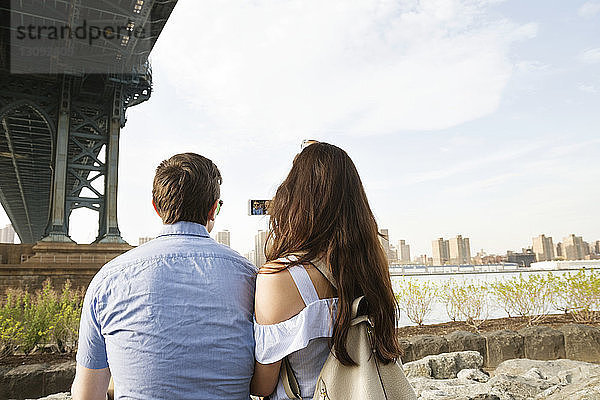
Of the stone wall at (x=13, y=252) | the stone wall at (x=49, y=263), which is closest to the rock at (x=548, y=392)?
the stone wall at (x=49, y=263)

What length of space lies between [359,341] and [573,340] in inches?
215

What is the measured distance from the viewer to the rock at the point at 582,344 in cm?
548

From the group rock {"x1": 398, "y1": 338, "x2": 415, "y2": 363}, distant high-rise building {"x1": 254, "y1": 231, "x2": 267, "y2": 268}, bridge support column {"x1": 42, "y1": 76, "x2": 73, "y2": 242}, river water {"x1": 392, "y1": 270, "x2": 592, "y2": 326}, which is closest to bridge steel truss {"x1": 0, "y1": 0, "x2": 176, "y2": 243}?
bridge support column {"x1": 42, "y1": 76, "x2": 73, "y2": 242}

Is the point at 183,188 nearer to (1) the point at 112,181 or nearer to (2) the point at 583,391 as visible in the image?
(2) the point at 583,391

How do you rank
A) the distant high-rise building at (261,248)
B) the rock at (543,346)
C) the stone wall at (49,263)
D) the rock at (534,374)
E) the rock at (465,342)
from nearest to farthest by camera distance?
the distant high-rise building at (261,248) < the rock at (534,374) < the rock at (465,342) < the rock at (543,346) < the stone wall at (49,263)

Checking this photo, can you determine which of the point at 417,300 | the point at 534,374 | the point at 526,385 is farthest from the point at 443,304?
the point at 526,385

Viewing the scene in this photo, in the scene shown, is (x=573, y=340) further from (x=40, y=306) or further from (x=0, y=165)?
(x=0, y=165)

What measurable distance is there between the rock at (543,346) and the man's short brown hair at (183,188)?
5.19m

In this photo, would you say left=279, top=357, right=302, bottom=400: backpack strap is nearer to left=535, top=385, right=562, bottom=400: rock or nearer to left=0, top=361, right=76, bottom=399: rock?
left=535, top=385, right=562, bottom=400: rock

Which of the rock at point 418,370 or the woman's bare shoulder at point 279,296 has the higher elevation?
the woman's bare shoulder at point 279,296

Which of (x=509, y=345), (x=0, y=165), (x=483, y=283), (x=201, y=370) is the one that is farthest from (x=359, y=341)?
(x=0, y=165)

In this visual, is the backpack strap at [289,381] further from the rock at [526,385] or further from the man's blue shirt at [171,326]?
the rock at [526,385]

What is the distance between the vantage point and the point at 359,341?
1337 mm

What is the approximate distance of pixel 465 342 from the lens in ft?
17.5
